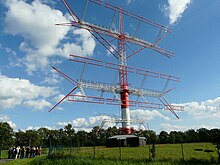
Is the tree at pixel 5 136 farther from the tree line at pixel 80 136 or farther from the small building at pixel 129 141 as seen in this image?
the small building at pixel 129 141

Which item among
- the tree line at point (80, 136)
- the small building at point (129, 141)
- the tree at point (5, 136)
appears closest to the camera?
the small building at point (129, 141)


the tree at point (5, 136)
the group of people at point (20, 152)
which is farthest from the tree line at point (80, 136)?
the group of people at point (20, 152)

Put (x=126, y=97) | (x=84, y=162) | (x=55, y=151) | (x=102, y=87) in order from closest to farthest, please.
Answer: (x=84, y=162)
(x=55, y=151)
(x=102, y=87)
(x=126, y=97)

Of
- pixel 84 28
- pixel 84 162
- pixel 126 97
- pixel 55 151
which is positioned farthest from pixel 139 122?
pixel 84 162

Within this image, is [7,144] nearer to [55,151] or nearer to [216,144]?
[55,151]

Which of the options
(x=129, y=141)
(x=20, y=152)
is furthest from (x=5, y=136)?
(x=20, y=152)

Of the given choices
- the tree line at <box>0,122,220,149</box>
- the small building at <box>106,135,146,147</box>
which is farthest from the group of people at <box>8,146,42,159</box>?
the small building at <box>106,135,146,147</box>

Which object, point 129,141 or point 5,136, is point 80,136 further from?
point 129,141

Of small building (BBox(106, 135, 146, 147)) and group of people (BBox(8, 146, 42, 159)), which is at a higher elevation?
small building (BBox(106, 135, 146, 147))

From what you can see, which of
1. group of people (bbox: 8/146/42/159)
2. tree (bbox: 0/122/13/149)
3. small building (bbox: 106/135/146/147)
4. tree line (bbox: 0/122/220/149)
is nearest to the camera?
group of people (bbox: 8/146/42/159)

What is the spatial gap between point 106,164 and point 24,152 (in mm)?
20567

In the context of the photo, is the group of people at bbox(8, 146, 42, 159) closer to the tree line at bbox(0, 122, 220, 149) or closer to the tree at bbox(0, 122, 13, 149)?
the tree line at bbox(0, 122, 220, 149)

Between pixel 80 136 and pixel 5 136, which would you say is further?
pixel 80 136

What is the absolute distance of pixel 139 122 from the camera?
50.3 metres
